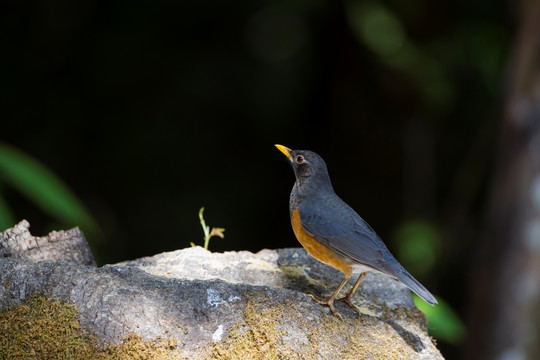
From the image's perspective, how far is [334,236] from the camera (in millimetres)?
3773

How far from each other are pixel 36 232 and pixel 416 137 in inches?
175

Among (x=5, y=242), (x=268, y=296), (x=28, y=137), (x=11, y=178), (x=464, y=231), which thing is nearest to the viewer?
(x=268, y=296)

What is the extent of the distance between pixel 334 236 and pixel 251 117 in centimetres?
358

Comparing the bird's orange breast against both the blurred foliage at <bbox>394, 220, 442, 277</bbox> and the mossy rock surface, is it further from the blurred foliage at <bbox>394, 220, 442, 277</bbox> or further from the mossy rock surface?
the blurred foliage at <bbox>394, 220, 442, 277</bbox>

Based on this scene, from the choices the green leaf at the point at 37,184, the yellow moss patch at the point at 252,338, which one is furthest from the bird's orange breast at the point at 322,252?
the green leaf at the point at 37,184

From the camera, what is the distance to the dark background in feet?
22.0

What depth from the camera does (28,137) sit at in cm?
669

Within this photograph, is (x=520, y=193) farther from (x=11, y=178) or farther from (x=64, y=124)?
(x=64, y=124)

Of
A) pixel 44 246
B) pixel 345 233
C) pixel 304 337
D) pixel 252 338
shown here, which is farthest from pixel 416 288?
pixel 44 246

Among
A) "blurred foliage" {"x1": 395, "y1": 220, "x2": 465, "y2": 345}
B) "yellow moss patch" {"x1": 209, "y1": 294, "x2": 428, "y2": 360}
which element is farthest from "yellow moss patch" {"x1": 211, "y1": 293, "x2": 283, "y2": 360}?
"blurred foliage" {"x1": 395, "y1": 220, "x2": 465, "y2": 345}

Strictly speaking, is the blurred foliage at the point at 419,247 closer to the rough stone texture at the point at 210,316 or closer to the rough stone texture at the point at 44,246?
the rough stone texture at the point at 210,316

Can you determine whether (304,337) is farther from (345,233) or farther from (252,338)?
(345,233)

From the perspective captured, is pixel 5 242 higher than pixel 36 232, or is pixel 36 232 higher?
pixel 5 242

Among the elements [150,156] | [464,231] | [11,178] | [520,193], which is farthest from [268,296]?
[464,231]
